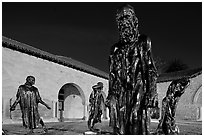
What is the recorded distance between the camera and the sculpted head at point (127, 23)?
3.79 m

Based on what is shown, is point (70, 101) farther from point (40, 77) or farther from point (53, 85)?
point (40, 77)

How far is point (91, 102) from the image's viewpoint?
7.20m

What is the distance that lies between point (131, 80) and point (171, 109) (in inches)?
49.9

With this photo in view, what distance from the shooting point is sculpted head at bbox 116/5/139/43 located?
3789 mm

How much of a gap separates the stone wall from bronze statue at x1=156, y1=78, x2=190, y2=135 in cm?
1126

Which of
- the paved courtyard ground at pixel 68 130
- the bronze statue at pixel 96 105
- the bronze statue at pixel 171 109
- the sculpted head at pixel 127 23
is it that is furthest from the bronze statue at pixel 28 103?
the sculpted head at pixel 127 23

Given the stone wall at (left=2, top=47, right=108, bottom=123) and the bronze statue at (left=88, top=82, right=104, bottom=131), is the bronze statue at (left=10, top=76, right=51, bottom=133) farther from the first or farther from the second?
the stone wall at (left=2, top=47, right=108, bottom=123)

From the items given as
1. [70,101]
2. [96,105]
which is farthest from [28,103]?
[70,101]

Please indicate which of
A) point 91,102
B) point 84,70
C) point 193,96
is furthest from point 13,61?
point 193,96

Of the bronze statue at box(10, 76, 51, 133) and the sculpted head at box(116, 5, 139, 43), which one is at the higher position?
the sculpted head at box(116, 5, 139, 43)

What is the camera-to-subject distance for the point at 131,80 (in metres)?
3.66

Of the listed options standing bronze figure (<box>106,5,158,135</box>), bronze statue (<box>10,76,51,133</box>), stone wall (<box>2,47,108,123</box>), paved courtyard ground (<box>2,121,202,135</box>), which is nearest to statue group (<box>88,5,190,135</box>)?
standing bronze figure (<box>106,5,158,135</box>)

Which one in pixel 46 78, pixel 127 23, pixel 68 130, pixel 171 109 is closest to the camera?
pixel 127 23

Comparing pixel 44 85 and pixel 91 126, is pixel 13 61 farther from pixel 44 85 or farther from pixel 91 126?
pixel 91 126
